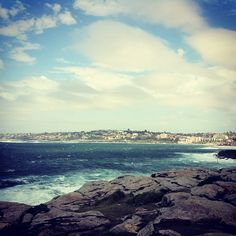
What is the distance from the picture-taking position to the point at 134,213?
17.8 meters

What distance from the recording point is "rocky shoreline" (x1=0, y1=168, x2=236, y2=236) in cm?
1439

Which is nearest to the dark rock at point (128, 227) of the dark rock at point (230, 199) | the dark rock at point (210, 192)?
the dark rock at point (210, 192)

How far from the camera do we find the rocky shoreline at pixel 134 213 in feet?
47.2

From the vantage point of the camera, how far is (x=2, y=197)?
31.8 m

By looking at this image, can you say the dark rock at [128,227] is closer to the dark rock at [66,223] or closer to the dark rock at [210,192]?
the dark rock at [66,223]

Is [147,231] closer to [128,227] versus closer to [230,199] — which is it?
[128,227]

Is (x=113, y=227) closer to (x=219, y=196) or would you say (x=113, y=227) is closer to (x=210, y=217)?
(x=210, y=217)

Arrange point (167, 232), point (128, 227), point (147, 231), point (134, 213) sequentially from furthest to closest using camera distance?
1. point (134, 213)
2. point (128, 227)
3. point (147, 231)
4. point (167, 232)

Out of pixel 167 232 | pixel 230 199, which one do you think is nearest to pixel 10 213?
pixel 167 232

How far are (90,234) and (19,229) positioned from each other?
4055 mm

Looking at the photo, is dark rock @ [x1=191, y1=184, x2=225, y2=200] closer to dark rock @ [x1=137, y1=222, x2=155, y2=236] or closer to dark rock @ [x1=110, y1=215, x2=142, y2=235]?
dark rock @ [x1=110, y1=215, x2=142, y2=235]

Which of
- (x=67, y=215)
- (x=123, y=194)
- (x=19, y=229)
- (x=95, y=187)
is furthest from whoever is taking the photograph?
(x=95, y=187)

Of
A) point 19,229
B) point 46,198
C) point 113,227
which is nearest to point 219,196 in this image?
point 113,227

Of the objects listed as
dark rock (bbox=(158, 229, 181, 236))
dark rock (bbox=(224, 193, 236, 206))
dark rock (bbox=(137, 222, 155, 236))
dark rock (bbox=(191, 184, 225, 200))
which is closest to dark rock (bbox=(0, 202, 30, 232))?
dark rock (bbox=(137, 222, 155, 236))
